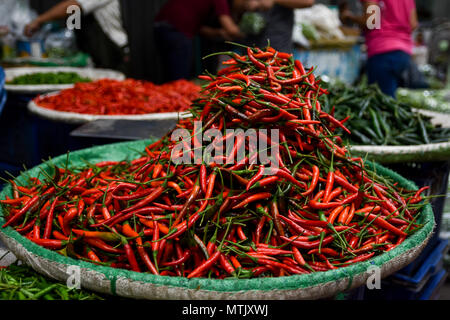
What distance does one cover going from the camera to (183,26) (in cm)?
477

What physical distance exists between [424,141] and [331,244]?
148cm

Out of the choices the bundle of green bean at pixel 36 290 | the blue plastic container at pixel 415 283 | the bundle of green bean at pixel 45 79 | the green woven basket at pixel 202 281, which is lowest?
the blue plastic container at pixel 415 283

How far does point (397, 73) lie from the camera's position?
4.65 metres

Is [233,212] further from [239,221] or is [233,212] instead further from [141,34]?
[141,34]

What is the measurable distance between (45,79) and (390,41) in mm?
3591

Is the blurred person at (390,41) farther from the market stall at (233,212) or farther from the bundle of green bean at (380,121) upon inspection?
the market stall at (233,212)

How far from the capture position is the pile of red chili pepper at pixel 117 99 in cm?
311

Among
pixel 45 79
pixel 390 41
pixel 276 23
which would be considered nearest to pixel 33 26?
pixel 45 79

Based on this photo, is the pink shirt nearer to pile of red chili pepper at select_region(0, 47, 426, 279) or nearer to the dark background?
pile of red chili pepper at select_region(0, 47, 426, 279)

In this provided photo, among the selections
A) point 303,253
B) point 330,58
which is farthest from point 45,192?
point 330,58

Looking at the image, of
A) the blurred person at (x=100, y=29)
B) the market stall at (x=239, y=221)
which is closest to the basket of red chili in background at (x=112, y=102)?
the market stall at (x=239, y=221)

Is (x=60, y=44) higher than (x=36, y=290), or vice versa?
(x=60, y=44)

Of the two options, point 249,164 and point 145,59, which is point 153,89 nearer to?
point 249,164

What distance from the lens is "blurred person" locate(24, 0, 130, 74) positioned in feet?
15.3
